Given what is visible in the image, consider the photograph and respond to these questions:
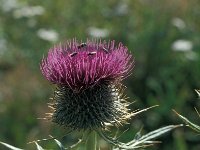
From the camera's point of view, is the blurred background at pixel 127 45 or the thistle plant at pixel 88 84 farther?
the blurred background at pixel 127 45

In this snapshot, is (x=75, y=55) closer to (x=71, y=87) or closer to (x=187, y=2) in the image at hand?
(x=71, y=87)

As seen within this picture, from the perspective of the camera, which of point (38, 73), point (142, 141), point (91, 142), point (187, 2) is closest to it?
point (142, 141)

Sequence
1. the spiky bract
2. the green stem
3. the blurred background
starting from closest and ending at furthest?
the green stem, the spiky bract, the blurred background

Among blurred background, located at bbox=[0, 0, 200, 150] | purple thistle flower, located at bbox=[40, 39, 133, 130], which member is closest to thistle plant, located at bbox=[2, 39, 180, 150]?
purple thistle flower, located at bbox=[40, 39, 133, 130]

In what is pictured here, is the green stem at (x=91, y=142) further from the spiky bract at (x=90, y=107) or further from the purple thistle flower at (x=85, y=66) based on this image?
the purple thistle flower at (x=85, y=66)

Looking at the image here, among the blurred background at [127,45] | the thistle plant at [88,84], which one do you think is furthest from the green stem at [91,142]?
the blurred background at [127,45]

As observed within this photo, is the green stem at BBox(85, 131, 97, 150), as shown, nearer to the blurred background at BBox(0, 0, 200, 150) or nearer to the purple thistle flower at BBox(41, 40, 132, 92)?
the purple thistle flower at BBox(41, 40, 132, 92)

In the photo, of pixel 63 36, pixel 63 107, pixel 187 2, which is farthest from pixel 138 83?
pixel 63 107
